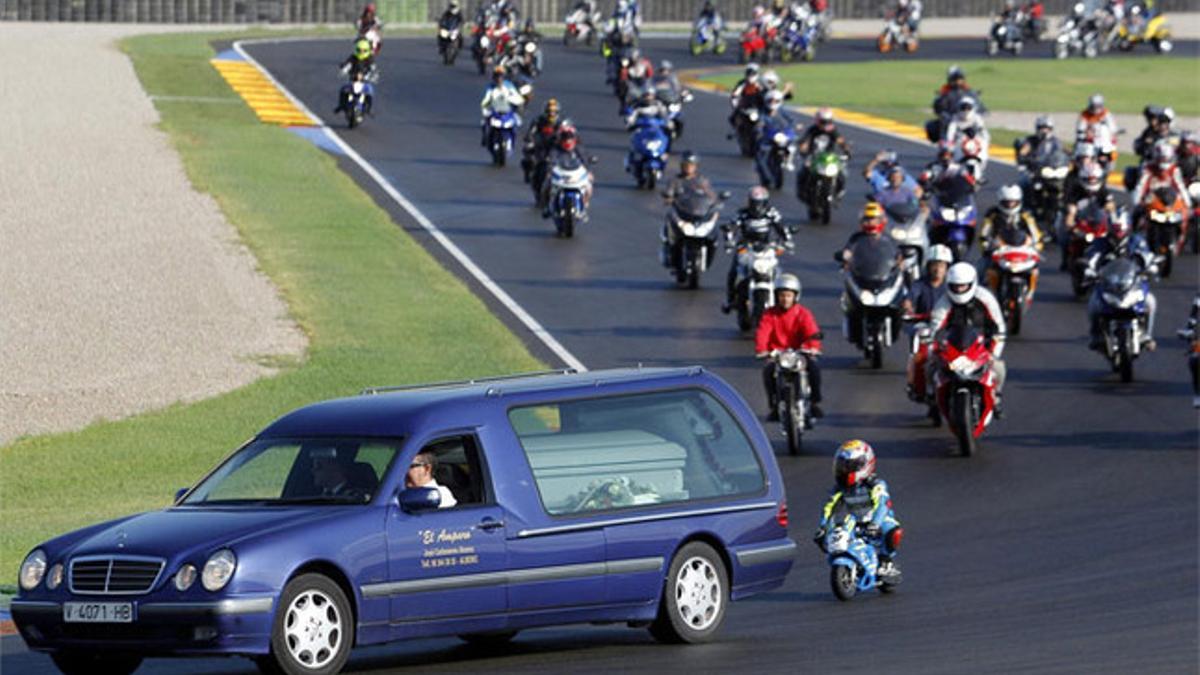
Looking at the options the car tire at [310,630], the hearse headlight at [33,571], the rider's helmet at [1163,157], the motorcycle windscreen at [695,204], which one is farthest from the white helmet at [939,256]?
the hearse headlight at [33,571]

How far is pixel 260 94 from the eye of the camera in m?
61.3

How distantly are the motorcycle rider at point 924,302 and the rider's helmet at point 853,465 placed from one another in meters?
7.98

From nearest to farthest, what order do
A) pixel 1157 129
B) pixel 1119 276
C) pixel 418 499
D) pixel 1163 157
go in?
pixel 418 499, pixel 1119 276, pixel 1163 157, pixel 1157 129

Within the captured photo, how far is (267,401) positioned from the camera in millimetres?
27797

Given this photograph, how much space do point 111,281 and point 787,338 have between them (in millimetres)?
11911

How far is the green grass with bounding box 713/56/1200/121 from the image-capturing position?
62.7 metres

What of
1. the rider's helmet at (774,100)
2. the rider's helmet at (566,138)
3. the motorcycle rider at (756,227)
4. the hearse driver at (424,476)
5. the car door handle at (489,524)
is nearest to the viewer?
the hearse driver at (424,476)

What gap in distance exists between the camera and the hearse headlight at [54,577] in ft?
45.4

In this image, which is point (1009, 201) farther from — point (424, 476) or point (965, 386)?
point (424, 476)

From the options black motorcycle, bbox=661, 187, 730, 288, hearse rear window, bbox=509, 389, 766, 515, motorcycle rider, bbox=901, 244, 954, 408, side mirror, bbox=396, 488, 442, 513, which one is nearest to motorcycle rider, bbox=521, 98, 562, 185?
black motorcycle, bbox=661, 187, 730, 288

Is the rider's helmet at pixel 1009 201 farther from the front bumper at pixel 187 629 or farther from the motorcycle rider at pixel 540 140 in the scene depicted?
the front bumper at pixel 187 629

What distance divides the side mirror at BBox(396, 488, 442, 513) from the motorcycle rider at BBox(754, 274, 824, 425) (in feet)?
39.0

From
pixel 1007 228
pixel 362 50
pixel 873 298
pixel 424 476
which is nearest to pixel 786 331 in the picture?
pixel 873 298

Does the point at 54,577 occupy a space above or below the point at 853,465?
above
